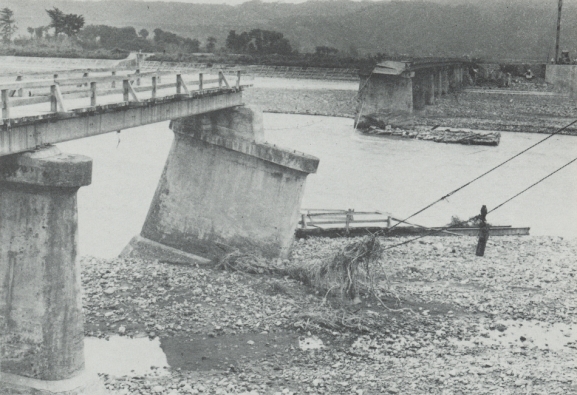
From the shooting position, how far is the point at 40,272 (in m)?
11.9

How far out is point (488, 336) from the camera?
1520 cm

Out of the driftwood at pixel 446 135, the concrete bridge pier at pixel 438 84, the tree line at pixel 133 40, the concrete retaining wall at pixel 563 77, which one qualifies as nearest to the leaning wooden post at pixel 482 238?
the driftwood at pixel 446 135

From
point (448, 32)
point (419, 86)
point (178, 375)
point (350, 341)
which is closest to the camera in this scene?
point (178, 375)

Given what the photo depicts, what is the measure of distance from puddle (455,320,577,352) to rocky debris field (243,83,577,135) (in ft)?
126

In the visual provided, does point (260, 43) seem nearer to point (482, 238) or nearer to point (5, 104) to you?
point (482, 238)

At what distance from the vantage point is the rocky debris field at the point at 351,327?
1301 centimetres

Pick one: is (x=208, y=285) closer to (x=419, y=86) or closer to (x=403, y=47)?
(x=419, y=86)

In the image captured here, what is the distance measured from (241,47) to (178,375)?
8059cm

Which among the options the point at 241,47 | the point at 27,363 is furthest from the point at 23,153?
the point at 241,47

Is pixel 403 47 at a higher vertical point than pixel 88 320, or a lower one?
higher

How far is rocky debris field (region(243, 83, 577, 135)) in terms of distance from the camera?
55562 mm

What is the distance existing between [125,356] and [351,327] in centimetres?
461

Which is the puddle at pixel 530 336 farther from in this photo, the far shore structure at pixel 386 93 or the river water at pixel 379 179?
the far shore structure at pixel 386 93

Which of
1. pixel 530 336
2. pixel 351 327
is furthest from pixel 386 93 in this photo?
pixel 351 327
